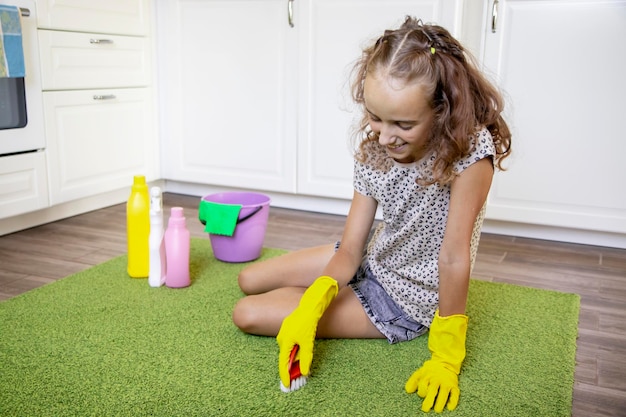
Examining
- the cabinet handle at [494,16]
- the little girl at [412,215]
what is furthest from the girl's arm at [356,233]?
the cabinet handle at [494,16]

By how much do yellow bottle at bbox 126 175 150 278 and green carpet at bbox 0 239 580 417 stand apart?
72 mm

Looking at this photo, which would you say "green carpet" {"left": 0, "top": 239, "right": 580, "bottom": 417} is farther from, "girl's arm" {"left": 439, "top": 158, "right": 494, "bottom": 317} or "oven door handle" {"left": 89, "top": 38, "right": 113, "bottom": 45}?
"oven door handle" {"left": 89, "top": 38, "right": 113, "bottom": 45}

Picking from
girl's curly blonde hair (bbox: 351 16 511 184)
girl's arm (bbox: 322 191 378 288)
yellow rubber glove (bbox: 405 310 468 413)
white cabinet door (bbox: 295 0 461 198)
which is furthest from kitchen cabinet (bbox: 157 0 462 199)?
yellow rubber glove (bbox: 405 310 468 413)

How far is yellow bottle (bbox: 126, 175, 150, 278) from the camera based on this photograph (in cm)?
160

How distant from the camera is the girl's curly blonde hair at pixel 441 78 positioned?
3.32ft

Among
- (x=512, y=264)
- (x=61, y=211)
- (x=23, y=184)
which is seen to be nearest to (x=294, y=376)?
(x=512, y=264)

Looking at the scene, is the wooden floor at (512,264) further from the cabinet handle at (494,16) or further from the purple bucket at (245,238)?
the cabinet handle at (494,16)

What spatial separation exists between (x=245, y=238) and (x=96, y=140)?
851 millimetres

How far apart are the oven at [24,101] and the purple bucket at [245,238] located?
0.64 metres

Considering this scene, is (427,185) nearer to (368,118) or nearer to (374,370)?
(368,118)

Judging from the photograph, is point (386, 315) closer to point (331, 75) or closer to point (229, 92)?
point (331, 75)

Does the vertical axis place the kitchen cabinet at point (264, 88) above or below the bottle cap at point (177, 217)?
above

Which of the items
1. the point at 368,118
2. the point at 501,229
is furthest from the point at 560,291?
the point at 368,118

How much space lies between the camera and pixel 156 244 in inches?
61.0
